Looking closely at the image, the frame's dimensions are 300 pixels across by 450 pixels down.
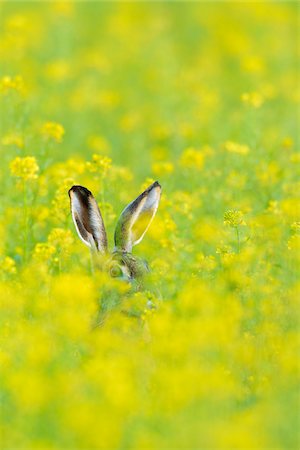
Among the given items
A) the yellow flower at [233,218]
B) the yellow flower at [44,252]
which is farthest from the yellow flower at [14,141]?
the yellow flower at [233,218]

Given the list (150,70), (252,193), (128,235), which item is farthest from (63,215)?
(150,70)

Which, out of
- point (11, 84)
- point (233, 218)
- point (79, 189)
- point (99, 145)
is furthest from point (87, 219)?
point (99, 145)

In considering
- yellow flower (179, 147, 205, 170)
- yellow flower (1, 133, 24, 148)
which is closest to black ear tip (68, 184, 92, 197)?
yellow flower (1, 133, 24, 148)

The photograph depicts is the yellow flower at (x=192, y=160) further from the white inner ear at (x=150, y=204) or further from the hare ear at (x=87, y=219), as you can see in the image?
the hare ear at (x=87, y=219)

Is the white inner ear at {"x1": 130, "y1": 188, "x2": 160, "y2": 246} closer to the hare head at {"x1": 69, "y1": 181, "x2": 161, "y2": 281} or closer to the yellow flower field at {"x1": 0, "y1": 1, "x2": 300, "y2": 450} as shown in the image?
the hare head at {"x1": 69, "y1": 181, "x2": 161, "y2": 281}

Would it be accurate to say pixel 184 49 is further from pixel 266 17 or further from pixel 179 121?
pixel 179 121
